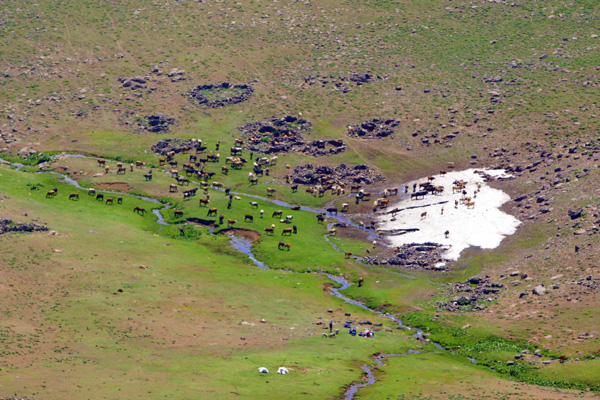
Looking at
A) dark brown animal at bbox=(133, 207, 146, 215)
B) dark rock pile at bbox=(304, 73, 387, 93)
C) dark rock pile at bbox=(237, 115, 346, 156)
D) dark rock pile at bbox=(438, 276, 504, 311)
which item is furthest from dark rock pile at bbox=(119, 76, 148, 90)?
dark rock pile at bbox=(438, 276, 504, 311)

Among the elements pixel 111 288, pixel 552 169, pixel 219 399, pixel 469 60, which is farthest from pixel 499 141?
pixel 219 399

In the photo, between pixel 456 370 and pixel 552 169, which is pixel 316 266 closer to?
pixel 456 370

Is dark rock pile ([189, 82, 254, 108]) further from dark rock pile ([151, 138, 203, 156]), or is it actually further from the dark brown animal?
the dark brown animal

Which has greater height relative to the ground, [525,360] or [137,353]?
[525,360]

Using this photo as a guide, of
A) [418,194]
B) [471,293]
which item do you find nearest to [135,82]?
[418,194]

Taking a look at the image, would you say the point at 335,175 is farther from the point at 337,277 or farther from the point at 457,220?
the point at 337,277
